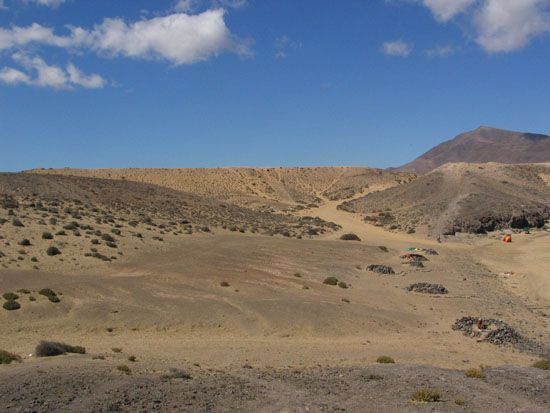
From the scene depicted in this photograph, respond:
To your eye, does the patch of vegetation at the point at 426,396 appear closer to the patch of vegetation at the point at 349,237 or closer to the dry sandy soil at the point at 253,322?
the dry sandy soil at the point at 253,322

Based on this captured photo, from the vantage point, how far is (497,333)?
26.4m

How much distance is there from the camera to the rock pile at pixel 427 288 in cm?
3647

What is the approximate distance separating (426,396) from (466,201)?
207ft

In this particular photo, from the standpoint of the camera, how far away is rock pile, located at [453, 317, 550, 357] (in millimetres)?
25078

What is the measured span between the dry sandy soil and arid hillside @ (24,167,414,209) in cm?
5514

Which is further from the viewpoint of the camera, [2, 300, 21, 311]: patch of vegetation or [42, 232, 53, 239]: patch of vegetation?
[42, 232, 53, 239]: patch of vegetation

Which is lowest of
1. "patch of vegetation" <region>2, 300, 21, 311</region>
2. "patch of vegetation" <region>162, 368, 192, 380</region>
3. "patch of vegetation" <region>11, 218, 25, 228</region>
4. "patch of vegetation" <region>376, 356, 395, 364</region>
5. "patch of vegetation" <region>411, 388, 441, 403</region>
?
"patch of vegetation" <region>376, 356, 395, 364</region>

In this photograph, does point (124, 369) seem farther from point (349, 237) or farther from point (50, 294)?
point (349, 237)

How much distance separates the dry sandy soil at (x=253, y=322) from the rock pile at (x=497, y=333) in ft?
1.36

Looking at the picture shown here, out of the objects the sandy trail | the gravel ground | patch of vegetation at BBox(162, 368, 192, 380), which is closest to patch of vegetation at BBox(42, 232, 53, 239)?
the gravel ground

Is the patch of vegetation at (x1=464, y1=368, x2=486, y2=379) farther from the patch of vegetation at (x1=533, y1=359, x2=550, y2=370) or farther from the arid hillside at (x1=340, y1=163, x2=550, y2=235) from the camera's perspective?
the arid hillside at (x1=340, y1=163, x2=550, y2=235)

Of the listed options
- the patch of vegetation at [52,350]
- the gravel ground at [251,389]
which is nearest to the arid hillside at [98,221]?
the patch of vegetation at [52,350]

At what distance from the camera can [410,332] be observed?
1079 inches

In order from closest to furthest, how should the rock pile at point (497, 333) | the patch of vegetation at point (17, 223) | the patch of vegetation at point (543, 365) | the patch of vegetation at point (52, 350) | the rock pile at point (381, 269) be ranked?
the patch of vegetation at point (52, 350)
the patch of vegetation at point (543, 365)
the rock pile at point (497, 333)
the patch of vegetation at point (17, 223)
the rock pile at point (381, 269)
